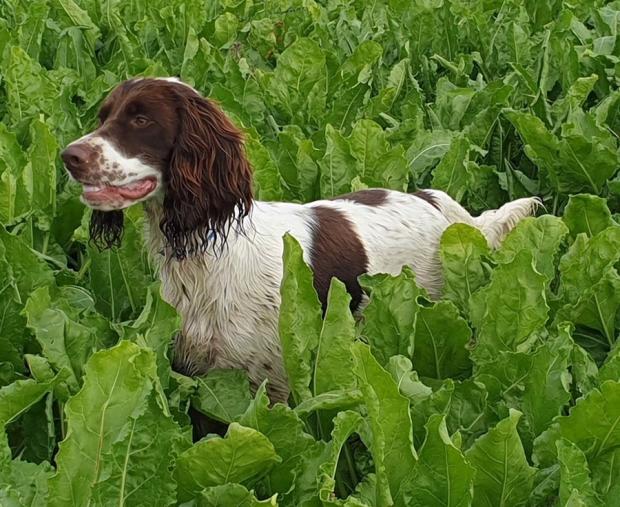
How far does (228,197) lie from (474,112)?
2305 mm

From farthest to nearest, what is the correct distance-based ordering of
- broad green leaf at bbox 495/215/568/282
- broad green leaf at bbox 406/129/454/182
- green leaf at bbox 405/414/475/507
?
broad green leaf at bbox 406/129/454/182, broad green leaf at bbox 495/215/568/282, green leaf at bbox 405/414/475/507

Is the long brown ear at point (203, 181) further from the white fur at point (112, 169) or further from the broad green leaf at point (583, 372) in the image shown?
the broad green leaf at point (583, 372)

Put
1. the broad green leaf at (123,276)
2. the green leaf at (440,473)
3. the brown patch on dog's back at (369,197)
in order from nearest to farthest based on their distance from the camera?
the green leaf at (440,473) → the broad green leaf at (123,276) → the brown patch on dog's back at (369,197)

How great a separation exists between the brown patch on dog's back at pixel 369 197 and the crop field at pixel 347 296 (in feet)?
0.85

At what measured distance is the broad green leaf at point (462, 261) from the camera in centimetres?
380

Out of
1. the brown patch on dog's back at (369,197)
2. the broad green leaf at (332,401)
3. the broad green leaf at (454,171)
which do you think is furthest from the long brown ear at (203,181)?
the broad green leaf at (454,171)

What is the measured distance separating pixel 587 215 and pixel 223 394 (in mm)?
1528

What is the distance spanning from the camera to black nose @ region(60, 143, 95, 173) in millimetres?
3314

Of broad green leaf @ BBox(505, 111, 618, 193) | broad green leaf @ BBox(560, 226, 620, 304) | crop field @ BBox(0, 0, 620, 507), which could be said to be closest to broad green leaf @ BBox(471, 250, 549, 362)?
crop field @ BBox(0, 0, 620, 507)

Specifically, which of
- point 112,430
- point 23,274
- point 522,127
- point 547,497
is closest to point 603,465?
point 547,497

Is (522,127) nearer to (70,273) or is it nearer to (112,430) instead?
(70,273)

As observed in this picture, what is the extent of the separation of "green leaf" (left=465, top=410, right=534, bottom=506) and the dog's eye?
57.4 inches

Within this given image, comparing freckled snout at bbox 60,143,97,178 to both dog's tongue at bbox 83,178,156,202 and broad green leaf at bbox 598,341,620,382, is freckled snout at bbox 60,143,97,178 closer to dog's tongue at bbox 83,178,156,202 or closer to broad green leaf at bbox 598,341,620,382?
dog's tongue at bbox 83,178,156,202

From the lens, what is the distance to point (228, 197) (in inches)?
140
